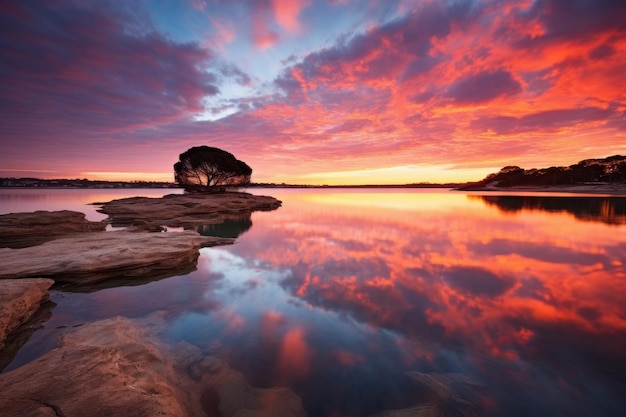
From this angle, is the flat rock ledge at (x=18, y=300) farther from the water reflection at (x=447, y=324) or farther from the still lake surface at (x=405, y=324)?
the water reflection at (x=447, y=324)

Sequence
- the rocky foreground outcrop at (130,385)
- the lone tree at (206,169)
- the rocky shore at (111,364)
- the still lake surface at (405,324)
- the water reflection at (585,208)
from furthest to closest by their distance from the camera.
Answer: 1. the lone tree at (206,169)
2. the water reflection at (585,208)
3. the still lake surface at (405,324)
4. the rocky shore at (111,364)
5. the rocky foreground outcrop at (130,385)

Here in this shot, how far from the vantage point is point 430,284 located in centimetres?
1017

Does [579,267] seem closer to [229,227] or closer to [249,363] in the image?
[249,363]

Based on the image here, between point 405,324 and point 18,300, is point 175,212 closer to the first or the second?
point 18,300

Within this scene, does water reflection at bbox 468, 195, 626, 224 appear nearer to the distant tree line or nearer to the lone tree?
the lone tree

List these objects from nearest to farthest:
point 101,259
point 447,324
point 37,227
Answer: point 447,324, point 101,259, point 37,227

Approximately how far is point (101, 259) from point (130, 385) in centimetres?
778

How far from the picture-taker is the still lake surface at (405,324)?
4762 millimetres

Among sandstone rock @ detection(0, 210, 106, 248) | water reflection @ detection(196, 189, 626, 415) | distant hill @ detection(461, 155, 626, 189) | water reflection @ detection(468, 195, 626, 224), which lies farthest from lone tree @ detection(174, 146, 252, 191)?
distant hill @ detection(461, 155, 626, 189)

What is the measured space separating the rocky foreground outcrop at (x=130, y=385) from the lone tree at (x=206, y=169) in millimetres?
42506

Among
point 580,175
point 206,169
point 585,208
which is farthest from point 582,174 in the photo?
point 206,169

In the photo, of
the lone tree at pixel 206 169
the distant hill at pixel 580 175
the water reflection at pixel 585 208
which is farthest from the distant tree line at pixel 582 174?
the lone tree at pixel 206 169

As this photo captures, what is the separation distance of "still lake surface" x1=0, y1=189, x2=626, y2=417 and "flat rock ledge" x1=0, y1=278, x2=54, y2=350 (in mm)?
576

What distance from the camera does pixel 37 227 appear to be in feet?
55.7
